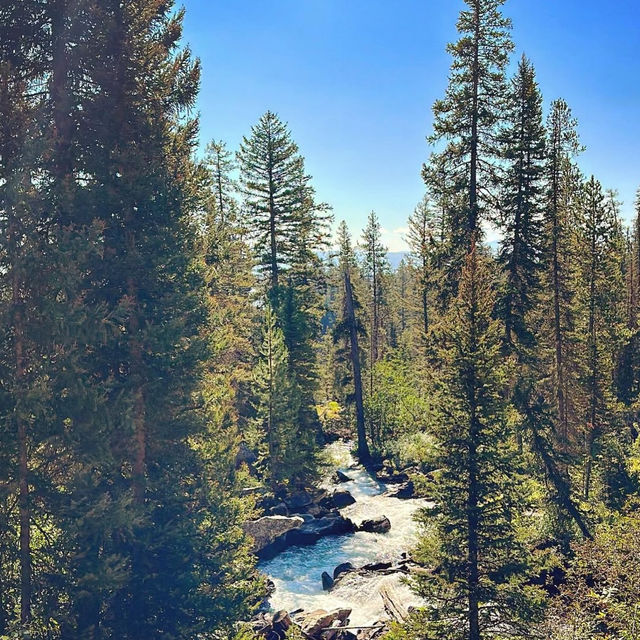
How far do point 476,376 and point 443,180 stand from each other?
408 inches

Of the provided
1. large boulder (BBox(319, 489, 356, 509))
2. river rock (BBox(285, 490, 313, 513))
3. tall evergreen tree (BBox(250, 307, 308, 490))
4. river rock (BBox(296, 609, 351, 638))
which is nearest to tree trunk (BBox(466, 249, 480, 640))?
river rock (BBox(296, 609, 351, 638))

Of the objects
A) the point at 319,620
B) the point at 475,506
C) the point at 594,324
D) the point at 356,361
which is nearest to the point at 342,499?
the point at 356,361

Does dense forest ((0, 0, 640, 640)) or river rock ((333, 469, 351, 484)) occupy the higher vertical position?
dense forest ((0, 0, 640, 640))

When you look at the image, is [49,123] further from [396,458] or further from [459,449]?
[396,458]

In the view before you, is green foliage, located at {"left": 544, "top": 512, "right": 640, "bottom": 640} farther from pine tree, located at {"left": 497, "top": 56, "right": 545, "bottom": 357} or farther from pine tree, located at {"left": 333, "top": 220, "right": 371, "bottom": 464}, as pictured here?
pine tree, located at {"left": 333, "top": 220, "right": 371, "bottom": 464}

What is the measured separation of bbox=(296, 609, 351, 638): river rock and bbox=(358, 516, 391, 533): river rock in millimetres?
7035

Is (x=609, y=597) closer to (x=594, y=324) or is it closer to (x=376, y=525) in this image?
(x=376, y=525)

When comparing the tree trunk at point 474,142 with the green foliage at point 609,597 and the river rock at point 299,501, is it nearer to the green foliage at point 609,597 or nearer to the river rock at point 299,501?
the green foliage at point 609,597

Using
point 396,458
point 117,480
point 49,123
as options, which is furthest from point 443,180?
point 396,458

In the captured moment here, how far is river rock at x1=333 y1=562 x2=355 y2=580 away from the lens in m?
16.2

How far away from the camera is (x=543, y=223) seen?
17.5 meters

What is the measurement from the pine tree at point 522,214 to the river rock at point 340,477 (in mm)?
14515

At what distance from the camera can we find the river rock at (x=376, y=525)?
2027cm

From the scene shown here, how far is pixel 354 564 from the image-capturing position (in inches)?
675
